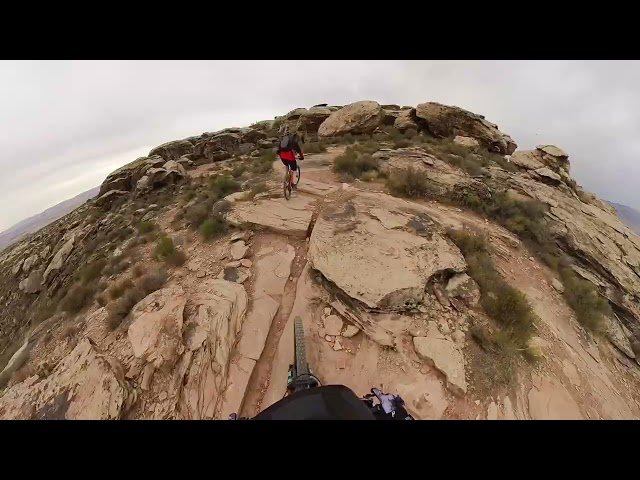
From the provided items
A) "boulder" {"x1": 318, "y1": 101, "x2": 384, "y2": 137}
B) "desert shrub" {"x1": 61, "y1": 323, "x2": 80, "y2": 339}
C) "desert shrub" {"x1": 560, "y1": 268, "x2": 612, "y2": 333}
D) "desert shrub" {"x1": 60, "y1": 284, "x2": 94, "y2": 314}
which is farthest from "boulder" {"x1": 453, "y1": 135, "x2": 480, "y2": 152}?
"desert shrub" {"x1": 61, "y1": 323, "x2": 80, "y2": 339}

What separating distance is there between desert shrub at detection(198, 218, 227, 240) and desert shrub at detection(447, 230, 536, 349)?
6527mm

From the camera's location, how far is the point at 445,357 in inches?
204

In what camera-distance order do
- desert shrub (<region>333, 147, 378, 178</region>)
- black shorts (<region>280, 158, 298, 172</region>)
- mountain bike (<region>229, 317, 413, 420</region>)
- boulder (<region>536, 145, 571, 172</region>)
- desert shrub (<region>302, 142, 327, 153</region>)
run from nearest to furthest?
1. mountain bike (<region>229, 317, 413, 420</region>)
2. black shorts (<region>280, 158, 298, 172</region>)
3. desert shrub (<region>333, 147, 378, 178</region>)
4. desert shrub (<region>302, 142, 327, 153</region>)
5. boulder (<region>536, 145, 571, 172</region>)

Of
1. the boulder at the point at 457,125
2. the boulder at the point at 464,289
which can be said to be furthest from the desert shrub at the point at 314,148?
the boulder at the point at 464,289

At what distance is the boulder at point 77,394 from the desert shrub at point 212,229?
398cm

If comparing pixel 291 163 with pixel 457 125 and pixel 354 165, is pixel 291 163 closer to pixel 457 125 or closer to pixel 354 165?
pixel 354 165

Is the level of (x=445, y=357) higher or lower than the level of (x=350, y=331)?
lower

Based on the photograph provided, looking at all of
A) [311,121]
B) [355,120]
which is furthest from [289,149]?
[311,121]

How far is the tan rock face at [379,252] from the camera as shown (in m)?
6.15

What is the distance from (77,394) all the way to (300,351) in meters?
3.50

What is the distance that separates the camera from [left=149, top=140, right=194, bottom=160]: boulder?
2388 centimetres

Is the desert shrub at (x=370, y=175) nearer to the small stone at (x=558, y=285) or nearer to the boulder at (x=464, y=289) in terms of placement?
the boulder at (x=464, y=289)

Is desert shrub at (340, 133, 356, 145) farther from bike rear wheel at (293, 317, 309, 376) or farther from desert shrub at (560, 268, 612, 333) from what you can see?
bike rear wheel at (293, 317, 309, 376)
